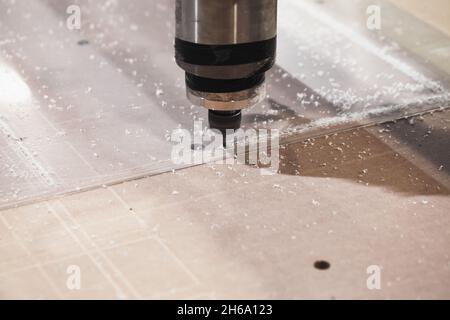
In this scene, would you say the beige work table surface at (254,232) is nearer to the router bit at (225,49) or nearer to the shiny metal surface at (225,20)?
the router bit at (225,49)

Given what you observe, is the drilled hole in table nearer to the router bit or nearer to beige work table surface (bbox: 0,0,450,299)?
beige work table surface (bbox: 0,0,450,299)

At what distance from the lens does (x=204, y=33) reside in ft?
5.69

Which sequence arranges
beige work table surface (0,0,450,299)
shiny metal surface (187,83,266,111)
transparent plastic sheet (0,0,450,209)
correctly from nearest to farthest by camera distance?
1. beige work table surface (0,0,450,299)
2. shiny metal surface (187,83,266,111)
3. transparent plastic sheet (0,0,450,209)

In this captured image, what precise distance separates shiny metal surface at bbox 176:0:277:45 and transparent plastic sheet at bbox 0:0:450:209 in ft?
1.21

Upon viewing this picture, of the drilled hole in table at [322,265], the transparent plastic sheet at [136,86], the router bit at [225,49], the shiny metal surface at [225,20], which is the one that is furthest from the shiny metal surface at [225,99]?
the drilled hole in table at [322,265]

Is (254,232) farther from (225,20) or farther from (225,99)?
(225,20)

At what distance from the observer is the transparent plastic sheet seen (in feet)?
6.70

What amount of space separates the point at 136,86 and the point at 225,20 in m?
0.70

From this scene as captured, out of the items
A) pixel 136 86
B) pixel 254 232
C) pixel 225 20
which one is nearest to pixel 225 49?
pixel 225 20

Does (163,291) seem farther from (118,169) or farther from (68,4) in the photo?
(68,4)

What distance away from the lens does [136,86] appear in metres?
2.37

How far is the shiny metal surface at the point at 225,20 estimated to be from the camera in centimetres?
170

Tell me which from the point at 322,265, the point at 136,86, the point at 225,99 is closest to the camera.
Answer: the point at 322,265

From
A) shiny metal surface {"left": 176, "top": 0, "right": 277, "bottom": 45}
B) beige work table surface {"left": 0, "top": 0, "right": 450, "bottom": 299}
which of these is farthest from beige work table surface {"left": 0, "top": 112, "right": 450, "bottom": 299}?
shiny metal surface {"left": 176, "top": 0, "right": 277, "bottom": 45}
